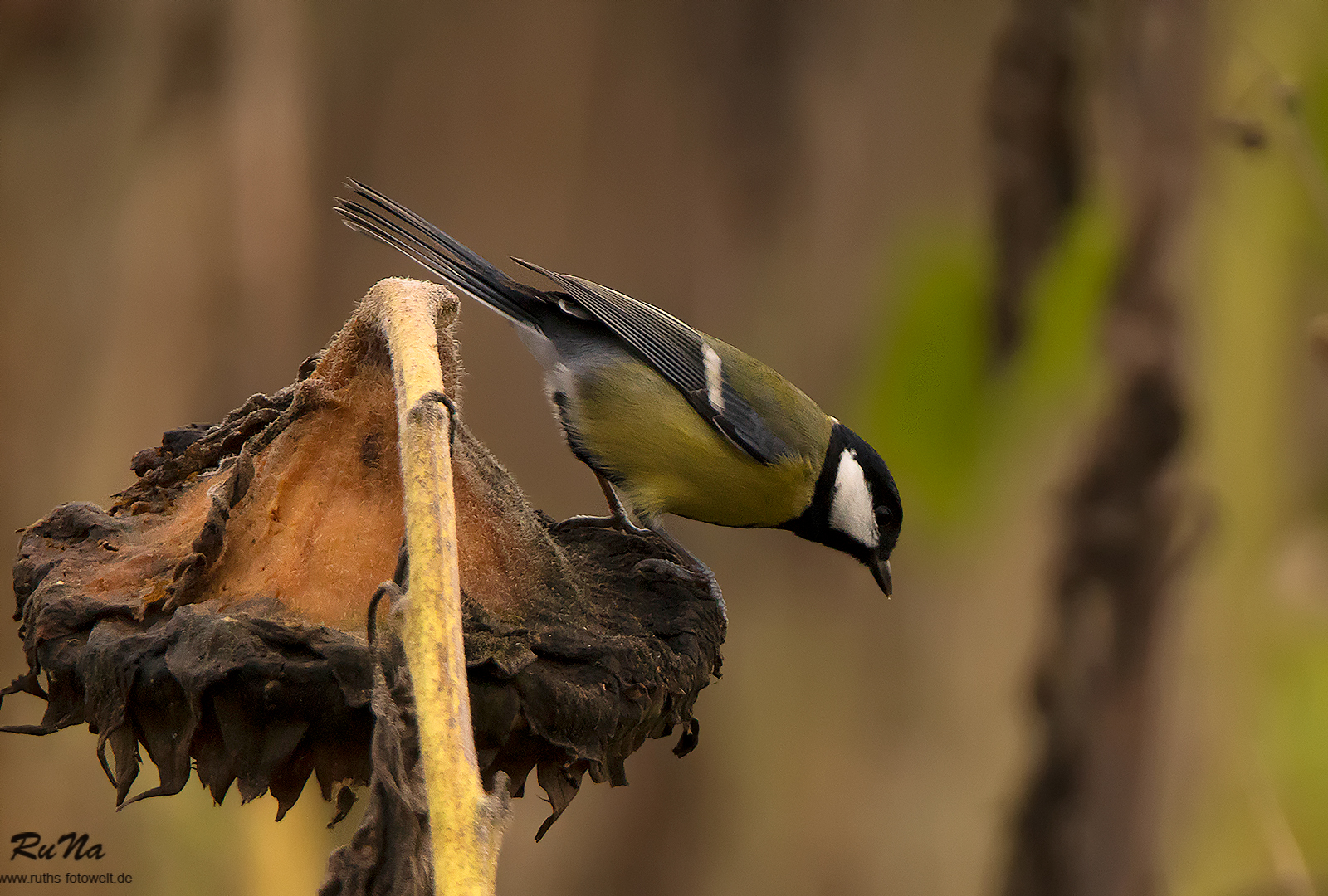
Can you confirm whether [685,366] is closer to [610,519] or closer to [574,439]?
[574,439]

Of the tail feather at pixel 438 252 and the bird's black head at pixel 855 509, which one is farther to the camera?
the bird's black head at pixel 855 509

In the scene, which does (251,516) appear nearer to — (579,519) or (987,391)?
(579,519)

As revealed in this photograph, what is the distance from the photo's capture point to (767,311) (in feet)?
9.78

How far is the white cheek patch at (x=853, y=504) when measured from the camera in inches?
103

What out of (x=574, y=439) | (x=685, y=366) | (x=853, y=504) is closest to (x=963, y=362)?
(x=853, y=504)

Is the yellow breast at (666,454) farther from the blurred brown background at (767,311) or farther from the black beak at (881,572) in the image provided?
the blurred brown background at (767,311)

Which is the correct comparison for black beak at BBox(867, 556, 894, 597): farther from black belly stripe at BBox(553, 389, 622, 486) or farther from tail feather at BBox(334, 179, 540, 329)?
tail feather at BBox(334, 179, 540, 329)

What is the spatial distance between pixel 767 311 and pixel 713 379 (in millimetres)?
511

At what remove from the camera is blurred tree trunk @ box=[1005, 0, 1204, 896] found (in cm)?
249

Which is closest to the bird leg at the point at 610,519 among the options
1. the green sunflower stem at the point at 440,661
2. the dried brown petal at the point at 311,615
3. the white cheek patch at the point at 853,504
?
the dried brown petal at the point at 311,615

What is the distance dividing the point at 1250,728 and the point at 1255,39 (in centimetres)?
152

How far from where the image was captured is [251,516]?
3.76ft

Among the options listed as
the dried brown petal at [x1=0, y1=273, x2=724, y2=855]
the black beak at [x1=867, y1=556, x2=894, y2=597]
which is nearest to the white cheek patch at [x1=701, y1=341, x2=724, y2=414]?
the black beak at [x1=867, y1=556, x2=894, y2=597]

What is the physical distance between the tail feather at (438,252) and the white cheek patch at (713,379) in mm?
374
